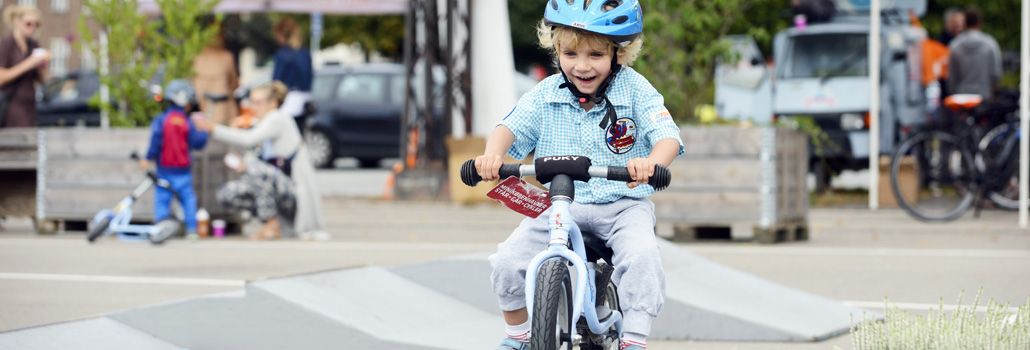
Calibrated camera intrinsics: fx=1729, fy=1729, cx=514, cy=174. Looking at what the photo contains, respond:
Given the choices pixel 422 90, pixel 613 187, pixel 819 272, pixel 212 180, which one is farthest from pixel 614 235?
pixel 422 90

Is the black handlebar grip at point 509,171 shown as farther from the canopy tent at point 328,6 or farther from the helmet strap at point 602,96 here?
the canopy tent at point 328,6

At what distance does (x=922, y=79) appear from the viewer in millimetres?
20500

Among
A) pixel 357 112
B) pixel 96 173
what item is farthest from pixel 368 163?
pixel 96 173

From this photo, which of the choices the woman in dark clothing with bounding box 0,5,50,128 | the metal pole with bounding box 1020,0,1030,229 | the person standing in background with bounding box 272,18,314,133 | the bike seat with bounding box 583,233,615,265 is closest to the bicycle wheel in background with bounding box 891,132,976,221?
the metal pole with bounding box 1020,0,1030,229

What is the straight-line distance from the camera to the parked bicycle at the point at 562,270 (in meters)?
4.95

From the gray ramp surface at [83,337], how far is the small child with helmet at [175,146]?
22.1ft

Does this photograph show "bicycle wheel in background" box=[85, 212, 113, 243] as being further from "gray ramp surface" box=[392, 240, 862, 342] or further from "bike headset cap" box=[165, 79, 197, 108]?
"gray ramp surface" box=[392, 240, 862, 342]

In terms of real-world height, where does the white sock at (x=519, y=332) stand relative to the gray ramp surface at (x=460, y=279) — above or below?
above

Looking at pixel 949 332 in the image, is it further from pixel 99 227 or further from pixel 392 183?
pixel 392 183

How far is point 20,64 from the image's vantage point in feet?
50.1

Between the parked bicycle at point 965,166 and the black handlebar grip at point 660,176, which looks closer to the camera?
the black handlebar grip at point 660,176

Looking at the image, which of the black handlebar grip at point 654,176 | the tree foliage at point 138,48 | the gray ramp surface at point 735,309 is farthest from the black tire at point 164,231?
the black handlebar grip at point 654,176

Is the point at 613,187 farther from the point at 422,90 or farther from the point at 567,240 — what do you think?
the point at 422,90

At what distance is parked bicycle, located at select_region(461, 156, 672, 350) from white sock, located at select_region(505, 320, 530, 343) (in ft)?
0.55
